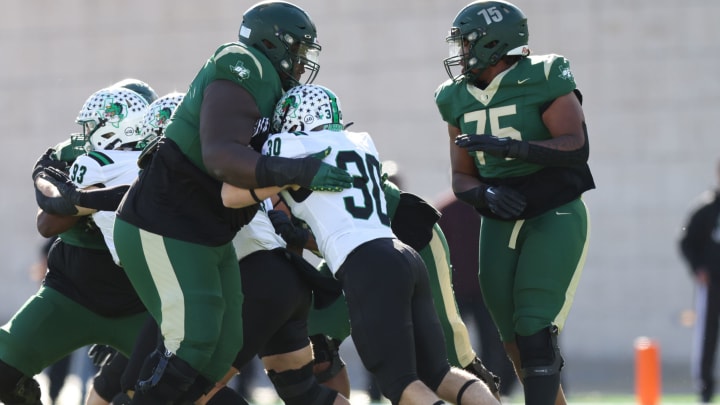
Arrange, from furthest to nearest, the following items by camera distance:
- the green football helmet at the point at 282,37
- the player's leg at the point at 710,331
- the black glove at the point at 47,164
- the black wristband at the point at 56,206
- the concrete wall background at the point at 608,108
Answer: the concrete wall background at the point at 608,108 → the player's leg at the point at 710,331 → the black glove at the point at 47,164 → the black wristband at the point at 56,206 → the green football helmet at the point at 282,37

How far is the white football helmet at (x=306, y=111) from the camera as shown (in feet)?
16.0

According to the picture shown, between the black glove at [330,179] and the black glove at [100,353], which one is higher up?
the black glove at [330,179]

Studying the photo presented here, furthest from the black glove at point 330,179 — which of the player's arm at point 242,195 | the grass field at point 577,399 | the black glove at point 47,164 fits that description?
the grass field at point 577,399

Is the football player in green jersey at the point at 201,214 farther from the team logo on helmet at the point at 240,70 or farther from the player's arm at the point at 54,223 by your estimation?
the player's arm at the point at 54,223

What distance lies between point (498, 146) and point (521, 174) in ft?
1.04

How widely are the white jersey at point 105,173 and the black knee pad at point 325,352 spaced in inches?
44.0

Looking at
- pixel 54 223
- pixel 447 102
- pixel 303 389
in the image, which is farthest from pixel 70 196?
pixel 447 102

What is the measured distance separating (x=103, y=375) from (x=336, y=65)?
8056mm

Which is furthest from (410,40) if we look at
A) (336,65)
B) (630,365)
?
(630,365)

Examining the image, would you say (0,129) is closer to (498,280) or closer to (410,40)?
(410,40)

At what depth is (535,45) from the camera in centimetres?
1311

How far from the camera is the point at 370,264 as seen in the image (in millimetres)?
4605

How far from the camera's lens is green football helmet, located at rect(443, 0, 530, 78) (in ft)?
18.4

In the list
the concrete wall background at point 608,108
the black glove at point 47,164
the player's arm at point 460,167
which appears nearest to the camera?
the player's arm at point 460,167
